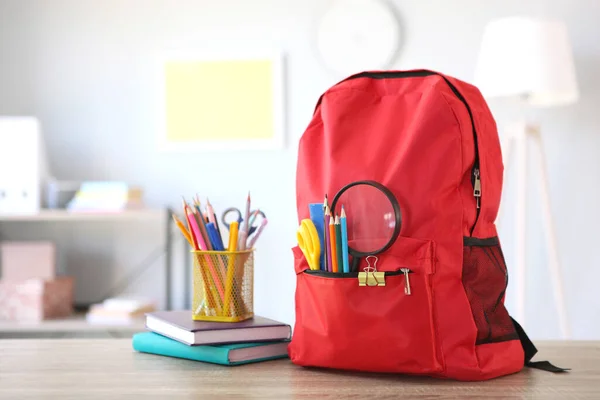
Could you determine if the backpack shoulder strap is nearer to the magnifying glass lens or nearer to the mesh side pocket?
the mesh side pocket

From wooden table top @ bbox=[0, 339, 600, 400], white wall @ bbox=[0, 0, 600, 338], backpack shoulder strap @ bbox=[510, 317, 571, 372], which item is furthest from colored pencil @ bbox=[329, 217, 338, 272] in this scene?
white wall @ bbox=[0, 0, 600, 338]

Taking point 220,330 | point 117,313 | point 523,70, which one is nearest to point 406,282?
point 220,330

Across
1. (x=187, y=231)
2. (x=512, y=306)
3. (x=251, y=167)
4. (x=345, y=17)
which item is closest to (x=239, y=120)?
(x=251, y=167)

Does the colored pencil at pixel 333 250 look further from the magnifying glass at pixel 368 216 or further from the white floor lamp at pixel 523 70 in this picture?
the white floor lamp at pixel 523 70

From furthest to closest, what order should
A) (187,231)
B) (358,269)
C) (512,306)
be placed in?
(512,306)
(187,231)
(358,269)

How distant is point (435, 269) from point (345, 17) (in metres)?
2.46

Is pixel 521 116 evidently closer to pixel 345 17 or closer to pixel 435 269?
pixel 345 17

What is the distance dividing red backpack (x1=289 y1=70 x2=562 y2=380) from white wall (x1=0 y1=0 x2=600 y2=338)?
2255mm

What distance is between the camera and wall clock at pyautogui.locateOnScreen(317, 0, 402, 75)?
10.3 feet

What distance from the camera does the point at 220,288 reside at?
98 centimetres

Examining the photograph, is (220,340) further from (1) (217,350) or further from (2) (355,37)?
(2) (355,37)

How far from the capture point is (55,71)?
128 inches

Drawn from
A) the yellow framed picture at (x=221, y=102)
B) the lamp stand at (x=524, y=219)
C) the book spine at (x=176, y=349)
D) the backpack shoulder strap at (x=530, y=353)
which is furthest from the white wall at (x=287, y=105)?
the backpack shoulder strap at (x=530, y=353)

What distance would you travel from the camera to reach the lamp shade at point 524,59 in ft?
8.56
